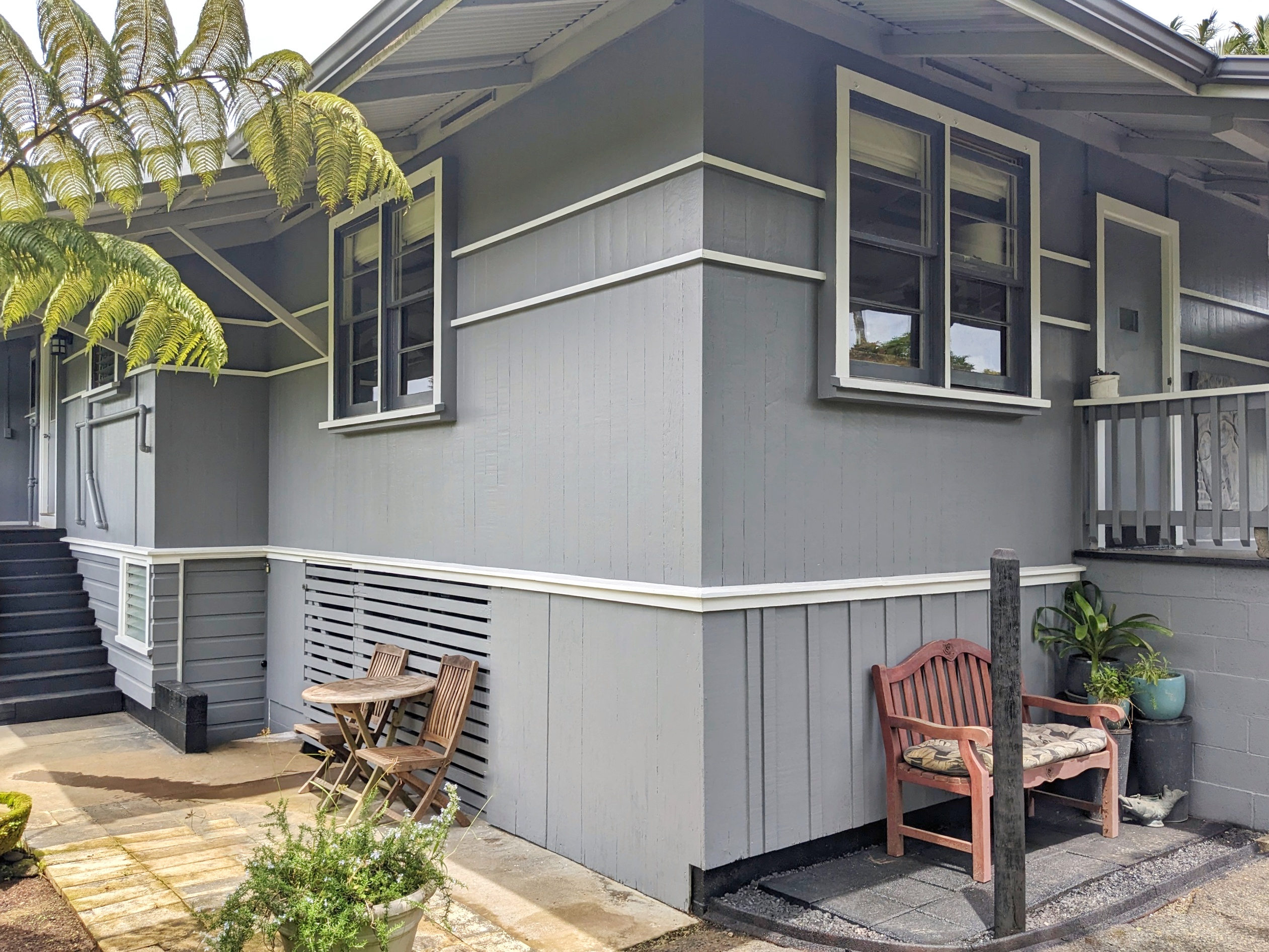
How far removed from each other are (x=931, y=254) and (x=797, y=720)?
223cm

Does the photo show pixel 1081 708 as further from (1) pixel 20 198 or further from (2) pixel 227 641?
(2) pixel 227 641

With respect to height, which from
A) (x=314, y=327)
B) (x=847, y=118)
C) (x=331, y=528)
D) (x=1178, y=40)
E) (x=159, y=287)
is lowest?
(x=331, y=528)

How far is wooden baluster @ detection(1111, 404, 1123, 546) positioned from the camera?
17.7ft

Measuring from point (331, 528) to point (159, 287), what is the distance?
11.5ft

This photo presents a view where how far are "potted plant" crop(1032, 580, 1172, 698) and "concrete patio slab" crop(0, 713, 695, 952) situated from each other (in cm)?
260

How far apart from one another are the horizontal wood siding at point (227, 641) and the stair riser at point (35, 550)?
2951mm

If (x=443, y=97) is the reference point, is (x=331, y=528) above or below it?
below

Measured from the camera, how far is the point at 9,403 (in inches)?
467

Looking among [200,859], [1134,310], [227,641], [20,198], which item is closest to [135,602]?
[227,641]

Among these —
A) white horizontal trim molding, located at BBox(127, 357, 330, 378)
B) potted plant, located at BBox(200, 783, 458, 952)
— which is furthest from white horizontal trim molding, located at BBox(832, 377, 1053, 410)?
white horizontal trim molding, located at BBox(127, 357, 330, 378)

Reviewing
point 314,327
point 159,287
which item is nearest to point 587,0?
point 159,287

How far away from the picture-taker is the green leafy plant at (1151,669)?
4949 mm

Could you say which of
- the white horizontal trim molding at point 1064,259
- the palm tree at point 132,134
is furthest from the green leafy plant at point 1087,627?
the palm tree at point 132,134

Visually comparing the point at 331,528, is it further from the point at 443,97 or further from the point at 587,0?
the point at 587,0
